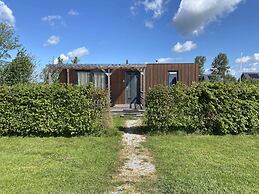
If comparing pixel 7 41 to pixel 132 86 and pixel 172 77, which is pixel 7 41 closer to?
pixel 132 86

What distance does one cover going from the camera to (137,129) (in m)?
9.70

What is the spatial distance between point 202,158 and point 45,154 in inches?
130

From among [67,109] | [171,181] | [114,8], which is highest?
[114,8]

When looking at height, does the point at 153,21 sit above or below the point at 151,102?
above

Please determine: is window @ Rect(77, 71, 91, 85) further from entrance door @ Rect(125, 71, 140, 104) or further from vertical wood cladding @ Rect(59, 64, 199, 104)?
entrance door @ Rect(125, 71, 140, 104)

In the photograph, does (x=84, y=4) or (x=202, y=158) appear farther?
(x=84, y=4)

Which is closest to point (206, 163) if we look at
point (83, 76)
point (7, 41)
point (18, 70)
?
point (83, 76)

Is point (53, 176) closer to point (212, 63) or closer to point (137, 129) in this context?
point (137, 129)

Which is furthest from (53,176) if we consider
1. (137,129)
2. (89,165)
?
(137,129)

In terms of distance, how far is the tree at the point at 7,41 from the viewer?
22.1m

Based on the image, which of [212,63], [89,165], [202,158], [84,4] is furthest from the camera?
[212,63]

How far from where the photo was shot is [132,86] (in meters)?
17.8

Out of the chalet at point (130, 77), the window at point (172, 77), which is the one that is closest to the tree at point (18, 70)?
the chalet at point (130, 77)

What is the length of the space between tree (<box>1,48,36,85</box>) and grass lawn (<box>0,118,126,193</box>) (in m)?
12.3
